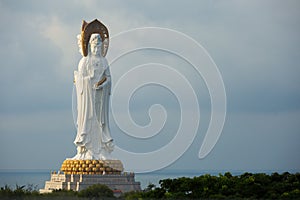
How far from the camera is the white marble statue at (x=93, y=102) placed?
35531 mm

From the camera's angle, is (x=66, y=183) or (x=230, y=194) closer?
(x=230, y=194)

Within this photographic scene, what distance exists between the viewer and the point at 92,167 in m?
34.4

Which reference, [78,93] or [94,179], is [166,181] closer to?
[94,179]

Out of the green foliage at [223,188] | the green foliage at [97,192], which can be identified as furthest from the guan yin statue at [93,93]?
the green foliage at [223,188]

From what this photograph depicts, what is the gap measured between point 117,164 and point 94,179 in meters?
1.62

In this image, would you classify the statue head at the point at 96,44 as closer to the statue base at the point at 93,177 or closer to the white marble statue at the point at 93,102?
the white marble statue at the point at 93,102

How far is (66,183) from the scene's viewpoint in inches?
1337

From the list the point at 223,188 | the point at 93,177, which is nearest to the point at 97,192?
the point at 93,177

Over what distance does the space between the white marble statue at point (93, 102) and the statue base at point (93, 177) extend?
2.53 ft

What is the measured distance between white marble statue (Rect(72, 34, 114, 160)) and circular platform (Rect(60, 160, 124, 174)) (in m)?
0.65

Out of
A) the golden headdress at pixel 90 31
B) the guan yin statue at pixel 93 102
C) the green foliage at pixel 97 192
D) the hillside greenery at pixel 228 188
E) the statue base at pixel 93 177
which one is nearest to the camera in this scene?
the hillside greenery at pixel 228 188

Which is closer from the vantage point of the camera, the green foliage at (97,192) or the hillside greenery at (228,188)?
the hillside greenery at (228,188)

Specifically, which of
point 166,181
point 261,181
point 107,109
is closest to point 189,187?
point 166,181

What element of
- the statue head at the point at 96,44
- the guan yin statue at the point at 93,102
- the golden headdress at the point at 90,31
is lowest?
the guan yin statue at the point at 93,102
